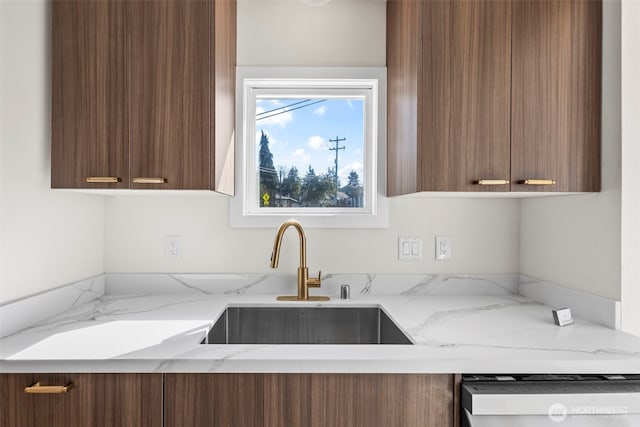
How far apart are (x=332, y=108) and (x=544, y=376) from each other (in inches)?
58.5

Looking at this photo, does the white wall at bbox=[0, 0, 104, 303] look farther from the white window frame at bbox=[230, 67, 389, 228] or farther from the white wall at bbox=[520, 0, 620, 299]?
the white wall at bbox=[520, 0, 620, 299]

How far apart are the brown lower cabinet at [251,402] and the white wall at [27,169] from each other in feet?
1.53

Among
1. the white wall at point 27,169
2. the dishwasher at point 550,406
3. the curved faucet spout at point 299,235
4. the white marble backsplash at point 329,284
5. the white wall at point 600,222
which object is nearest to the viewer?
the dishwasher at point 550,406

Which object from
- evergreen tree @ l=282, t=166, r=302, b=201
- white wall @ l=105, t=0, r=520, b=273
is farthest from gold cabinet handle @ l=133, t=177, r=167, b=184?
evergreen tree @ l=282, t=166, r=302, b=201

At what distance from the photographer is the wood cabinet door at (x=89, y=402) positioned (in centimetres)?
113

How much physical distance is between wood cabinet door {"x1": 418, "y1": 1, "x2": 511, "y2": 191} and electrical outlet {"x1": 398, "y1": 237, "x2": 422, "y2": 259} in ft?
1.77

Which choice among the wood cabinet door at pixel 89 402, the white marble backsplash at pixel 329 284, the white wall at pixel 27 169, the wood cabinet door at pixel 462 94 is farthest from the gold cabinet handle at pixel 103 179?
the wood cabinet door at pixel 462 94

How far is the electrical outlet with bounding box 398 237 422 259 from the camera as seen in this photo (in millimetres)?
1989

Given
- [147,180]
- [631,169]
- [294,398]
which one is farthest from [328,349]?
[631,169]

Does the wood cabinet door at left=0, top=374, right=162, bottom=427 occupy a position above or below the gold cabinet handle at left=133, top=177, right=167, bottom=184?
below

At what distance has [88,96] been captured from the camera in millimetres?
1500

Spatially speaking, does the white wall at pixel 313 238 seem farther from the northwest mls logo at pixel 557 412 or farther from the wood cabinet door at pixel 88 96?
the northwest mls logo at pixel 557 412

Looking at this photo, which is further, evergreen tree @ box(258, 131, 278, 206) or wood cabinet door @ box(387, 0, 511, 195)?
evergreen tree @ box(258, 131, 278, 206)

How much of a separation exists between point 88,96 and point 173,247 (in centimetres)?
76
